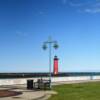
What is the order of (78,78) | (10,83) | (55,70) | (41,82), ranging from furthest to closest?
1. (78,78)
2. (10,83)
3. (41,82)
4. (55,70)

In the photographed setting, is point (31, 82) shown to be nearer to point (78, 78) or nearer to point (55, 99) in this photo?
point (55, 99)

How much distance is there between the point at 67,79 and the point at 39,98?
113 feet

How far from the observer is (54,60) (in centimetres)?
3406

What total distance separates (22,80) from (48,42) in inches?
486

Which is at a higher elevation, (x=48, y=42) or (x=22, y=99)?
(x=48, y=42)

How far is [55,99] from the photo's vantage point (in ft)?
85.0

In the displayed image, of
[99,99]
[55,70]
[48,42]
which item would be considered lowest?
[99,99]

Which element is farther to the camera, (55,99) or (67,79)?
(67,79)

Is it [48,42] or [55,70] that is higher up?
[48,42]

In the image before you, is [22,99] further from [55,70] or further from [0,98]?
[55,70]

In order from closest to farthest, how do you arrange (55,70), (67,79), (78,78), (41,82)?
(55,70) → (41,82) → (67,79) → (78,78)

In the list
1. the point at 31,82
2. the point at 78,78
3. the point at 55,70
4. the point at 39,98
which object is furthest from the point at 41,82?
the point at 78,78

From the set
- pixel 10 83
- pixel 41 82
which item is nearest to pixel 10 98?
pixel 41 82

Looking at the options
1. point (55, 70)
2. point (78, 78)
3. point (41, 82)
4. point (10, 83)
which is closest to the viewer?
point (55, 70)
